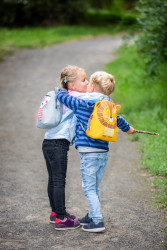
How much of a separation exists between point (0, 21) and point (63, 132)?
23559mm

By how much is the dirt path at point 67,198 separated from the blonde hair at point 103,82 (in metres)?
0.79

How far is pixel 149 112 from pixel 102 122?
4.71 m

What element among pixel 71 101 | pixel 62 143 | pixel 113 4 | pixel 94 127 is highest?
pixel 113 4

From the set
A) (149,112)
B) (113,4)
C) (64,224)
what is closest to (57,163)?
(64,224)

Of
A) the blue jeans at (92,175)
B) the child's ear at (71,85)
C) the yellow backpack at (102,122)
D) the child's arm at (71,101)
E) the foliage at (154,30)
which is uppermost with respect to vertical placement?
the foliage at (154,30)

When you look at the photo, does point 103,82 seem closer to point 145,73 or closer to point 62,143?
point 62,143

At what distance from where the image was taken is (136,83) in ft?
32.7

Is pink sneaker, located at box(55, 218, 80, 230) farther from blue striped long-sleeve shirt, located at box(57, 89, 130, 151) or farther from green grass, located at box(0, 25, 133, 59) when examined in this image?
green grass, located at box(0, 25, 133, 59)

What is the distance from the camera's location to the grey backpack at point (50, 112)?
3.47 m

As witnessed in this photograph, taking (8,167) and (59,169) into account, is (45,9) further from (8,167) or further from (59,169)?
(59,169)

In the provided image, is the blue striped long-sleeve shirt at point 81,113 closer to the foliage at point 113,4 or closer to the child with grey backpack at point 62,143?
the child with grey backpack at point 62,143

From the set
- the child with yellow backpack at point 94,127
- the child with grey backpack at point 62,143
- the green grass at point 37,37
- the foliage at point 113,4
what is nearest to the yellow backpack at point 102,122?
the child with yellow backpack at point 94,127

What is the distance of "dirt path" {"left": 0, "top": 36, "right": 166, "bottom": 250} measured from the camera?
339 cm

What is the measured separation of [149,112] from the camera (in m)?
7.88
